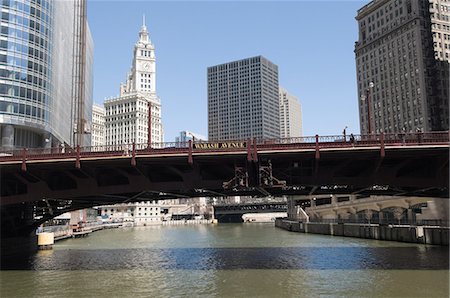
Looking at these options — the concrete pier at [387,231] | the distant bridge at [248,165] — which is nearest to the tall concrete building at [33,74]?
the distant bridge at [248,165]

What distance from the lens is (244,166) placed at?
48.7 m

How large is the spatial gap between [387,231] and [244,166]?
47.1m

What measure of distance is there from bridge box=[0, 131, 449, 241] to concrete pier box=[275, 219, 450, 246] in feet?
60.2

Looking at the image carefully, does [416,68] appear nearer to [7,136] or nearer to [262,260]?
[262,260]

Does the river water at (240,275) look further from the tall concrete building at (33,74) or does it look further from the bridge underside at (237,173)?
the tall concrete building at (33,74)

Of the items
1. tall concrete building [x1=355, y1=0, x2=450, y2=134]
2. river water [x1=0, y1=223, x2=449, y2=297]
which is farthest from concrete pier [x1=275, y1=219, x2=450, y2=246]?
tall concrete building [x1=355, y1=0, x2=450, y2=134]

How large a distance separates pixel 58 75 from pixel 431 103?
142 meters

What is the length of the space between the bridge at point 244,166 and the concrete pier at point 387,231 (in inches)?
722

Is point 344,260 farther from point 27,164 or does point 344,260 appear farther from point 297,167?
point 27,164

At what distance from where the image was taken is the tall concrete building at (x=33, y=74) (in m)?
85.2

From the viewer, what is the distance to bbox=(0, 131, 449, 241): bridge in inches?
1736

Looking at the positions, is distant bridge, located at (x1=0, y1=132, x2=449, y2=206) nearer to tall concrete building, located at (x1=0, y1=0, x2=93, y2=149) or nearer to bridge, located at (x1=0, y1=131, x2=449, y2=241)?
bridge, located at (x1=0, y1=131, x2=449, y2=241)

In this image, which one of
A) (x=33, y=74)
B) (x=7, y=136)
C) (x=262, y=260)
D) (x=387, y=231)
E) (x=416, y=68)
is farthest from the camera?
(x=416, y=68)

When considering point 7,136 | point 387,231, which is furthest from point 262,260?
point 7,136
